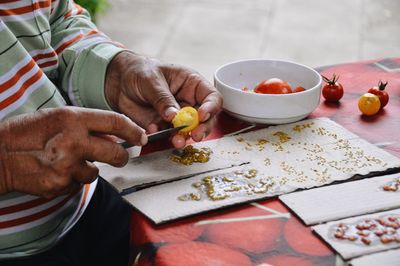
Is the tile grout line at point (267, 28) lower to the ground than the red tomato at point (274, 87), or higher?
lower

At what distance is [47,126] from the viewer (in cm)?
96

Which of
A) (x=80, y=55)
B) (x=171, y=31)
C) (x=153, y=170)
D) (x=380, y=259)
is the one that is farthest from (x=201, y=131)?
(x=171, y=31)

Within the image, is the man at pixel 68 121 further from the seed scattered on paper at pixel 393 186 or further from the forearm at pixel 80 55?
the seed scattered on paper at pixel 393 186

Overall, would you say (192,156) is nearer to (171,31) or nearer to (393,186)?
(393,186)

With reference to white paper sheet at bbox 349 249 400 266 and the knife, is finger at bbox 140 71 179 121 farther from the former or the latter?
white paper sheet at bbox 349 249 400 266

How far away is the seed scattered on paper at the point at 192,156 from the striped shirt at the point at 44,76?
243 mm

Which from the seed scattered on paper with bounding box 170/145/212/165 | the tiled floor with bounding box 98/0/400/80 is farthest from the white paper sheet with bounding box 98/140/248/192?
the tiled floor with bounding box 98/0/400/80

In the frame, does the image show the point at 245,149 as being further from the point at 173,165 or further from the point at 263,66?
the point at 263,66

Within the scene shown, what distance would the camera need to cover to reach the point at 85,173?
3.29 feet

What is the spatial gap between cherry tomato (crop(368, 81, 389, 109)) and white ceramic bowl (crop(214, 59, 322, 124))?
0.14 meters

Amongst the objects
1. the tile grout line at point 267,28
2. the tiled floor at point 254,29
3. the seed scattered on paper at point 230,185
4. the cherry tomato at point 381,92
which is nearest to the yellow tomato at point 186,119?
the seed scattered on paper at point 230,185

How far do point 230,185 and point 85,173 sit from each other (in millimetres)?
265

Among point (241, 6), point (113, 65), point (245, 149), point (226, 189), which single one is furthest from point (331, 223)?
point (241, 6)

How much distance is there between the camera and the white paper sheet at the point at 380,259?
80 centimetres
